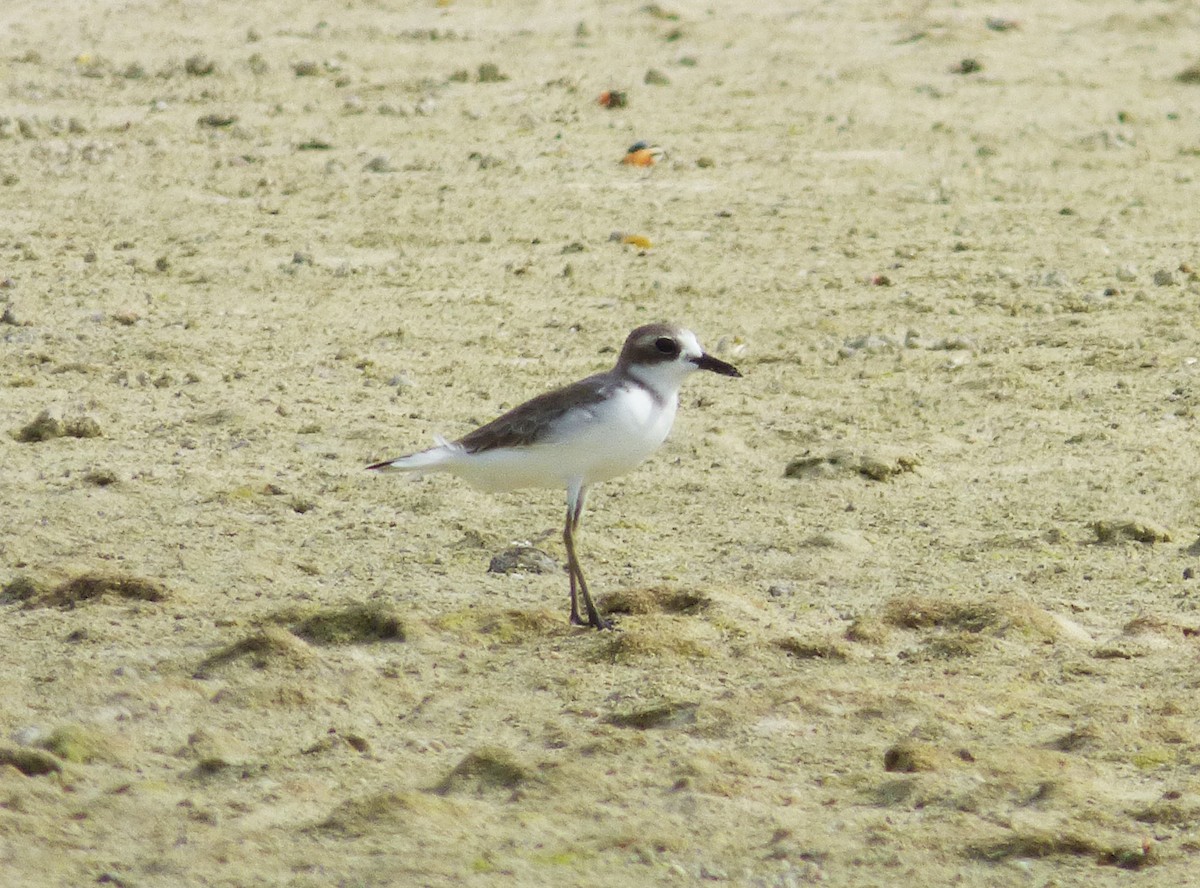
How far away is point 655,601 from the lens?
511 cm

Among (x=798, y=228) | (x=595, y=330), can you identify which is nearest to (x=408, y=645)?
(x=595, y=330)

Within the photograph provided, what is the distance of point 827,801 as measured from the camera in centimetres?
390

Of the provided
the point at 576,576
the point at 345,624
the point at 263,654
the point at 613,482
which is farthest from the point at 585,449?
the point at 613,482

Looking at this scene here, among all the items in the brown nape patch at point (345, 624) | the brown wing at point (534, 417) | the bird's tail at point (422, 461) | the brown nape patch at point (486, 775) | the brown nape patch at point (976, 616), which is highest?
the brown wing at point (534, 417)

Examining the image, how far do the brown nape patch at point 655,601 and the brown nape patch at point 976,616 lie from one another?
1.56 feet

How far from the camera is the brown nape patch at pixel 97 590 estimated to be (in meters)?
4.93

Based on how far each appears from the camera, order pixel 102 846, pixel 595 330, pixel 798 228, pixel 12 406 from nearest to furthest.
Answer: pixel 102 846 → pixel 12 406 → pixel 595 330 → pixel 798 228

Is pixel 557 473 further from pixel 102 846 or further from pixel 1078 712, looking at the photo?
pixel 102 846

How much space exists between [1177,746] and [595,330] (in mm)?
3857

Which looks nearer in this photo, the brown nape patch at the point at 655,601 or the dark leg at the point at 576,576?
the dark leg at the point at 576,576

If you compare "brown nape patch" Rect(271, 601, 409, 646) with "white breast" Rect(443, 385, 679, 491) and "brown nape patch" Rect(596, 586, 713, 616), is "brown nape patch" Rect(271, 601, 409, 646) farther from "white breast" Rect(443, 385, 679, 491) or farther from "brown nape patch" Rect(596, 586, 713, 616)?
"brown nape patch" Rect(596, 586, 713, 616)

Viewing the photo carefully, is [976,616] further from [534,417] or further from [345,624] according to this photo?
[345,624]

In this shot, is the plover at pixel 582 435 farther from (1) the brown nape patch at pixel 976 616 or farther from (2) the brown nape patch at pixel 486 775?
(2) the brown nape patch at pixel 486 775

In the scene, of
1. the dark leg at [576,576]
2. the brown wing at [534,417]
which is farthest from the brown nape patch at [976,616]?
the brown wing at [534,417]
